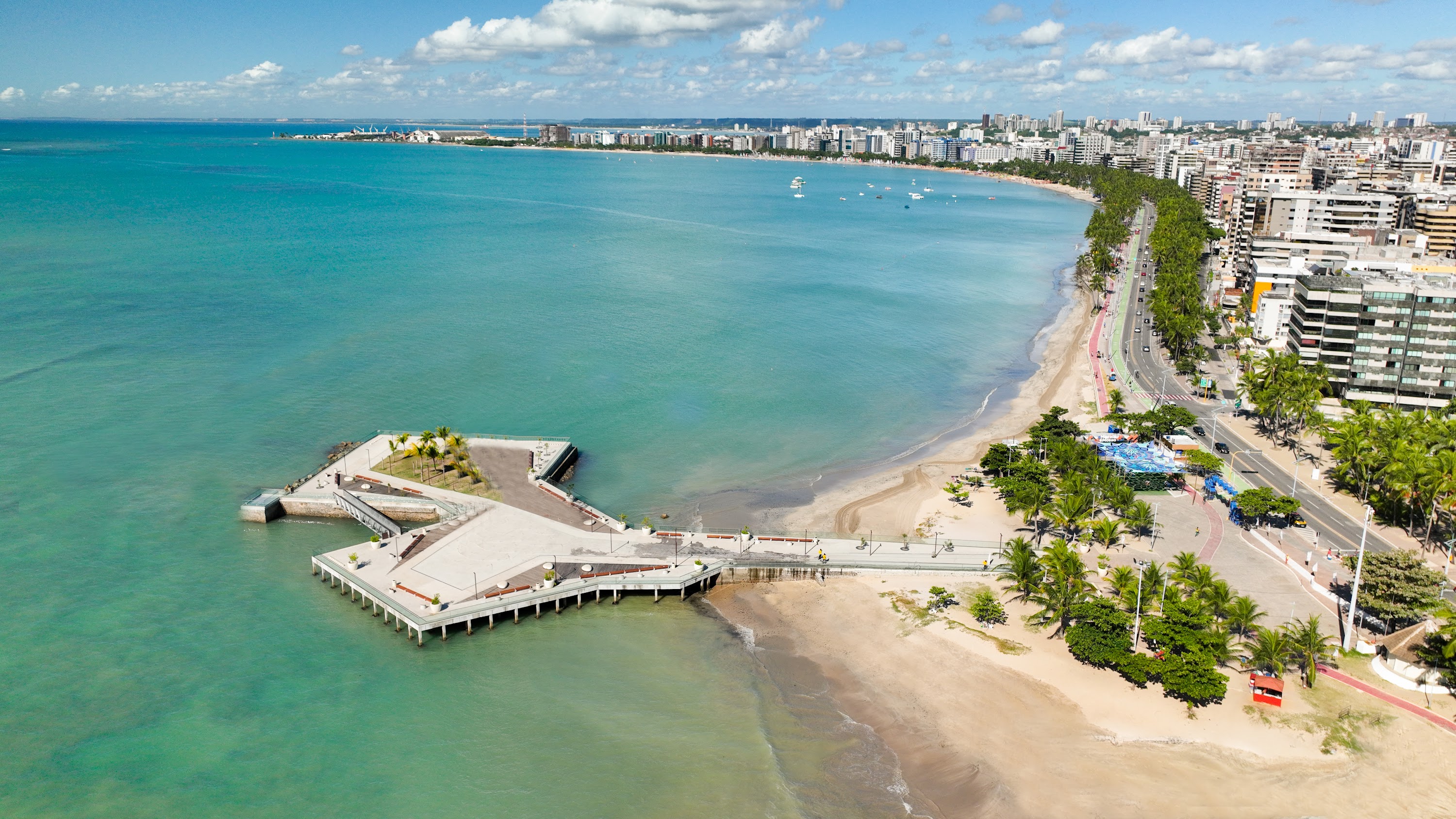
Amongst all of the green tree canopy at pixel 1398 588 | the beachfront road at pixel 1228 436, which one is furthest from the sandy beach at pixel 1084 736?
the beachfront road at pixel 1228 436

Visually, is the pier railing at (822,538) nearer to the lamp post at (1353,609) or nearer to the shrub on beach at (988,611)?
the shrub on beach at (988,611)

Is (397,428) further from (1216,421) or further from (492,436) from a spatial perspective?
(1216,421)

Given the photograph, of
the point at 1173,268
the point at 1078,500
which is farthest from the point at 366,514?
the point at 1173,268

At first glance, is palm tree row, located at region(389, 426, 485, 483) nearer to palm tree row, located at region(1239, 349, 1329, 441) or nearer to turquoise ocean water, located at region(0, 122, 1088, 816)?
turquoise ocean water, located at region(0, 122, 1088, 816)

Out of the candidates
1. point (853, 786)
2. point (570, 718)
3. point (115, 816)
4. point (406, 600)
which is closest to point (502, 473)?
point (406, 600)

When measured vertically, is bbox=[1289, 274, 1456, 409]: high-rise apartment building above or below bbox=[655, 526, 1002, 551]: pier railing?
above

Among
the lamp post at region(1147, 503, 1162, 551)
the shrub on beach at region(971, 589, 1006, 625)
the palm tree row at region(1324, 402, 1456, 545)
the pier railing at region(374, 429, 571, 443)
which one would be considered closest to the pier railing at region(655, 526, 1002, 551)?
the shrub on beach at region(971, 589, 1006, 625)

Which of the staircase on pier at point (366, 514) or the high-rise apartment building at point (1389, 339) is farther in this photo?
the high-rise apartment building at point (1389, 339)
